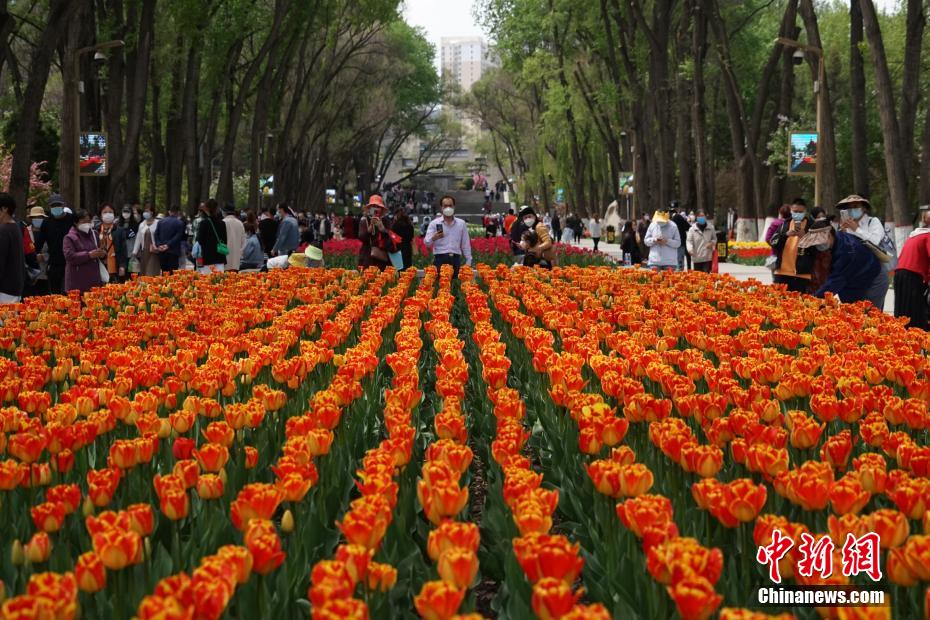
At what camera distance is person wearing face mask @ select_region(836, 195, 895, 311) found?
1142 cm

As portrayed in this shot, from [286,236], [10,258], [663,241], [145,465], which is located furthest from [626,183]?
[145,465]

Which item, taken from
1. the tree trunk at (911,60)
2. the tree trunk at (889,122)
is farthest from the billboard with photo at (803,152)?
the tree trunk at (889,122)

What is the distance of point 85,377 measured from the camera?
17.4ft

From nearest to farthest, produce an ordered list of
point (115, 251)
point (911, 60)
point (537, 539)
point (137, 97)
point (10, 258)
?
point (537, 539), point (10, 258), point (911, 60), point (115, 251), point (137, 97)

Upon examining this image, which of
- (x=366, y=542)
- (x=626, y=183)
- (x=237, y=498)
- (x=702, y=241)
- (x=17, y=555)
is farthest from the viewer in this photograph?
(x=626, y=183)

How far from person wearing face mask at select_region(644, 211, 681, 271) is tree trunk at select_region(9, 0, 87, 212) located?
8350 millimetres

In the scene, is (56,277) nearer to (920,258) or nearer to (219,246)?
(219,246)

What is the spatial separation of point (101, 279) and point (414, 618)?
1154cm

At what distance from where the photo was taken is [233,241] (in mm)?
17859

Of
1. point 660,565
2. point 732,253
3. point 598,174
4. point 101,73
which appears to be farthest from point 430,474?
point 598,174

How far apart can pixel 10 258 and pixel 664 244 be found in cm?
977

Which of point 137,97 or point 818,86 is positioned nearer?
point 137,97

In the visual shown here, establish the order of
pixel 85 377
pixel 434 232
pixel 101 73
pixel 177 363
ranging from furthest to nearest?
1. pixel 101 73
2. pixel 434 232
3. pixel 177 363
4. pixel 85 377

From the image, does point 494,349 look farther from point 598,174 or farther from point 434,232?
point 598,174
